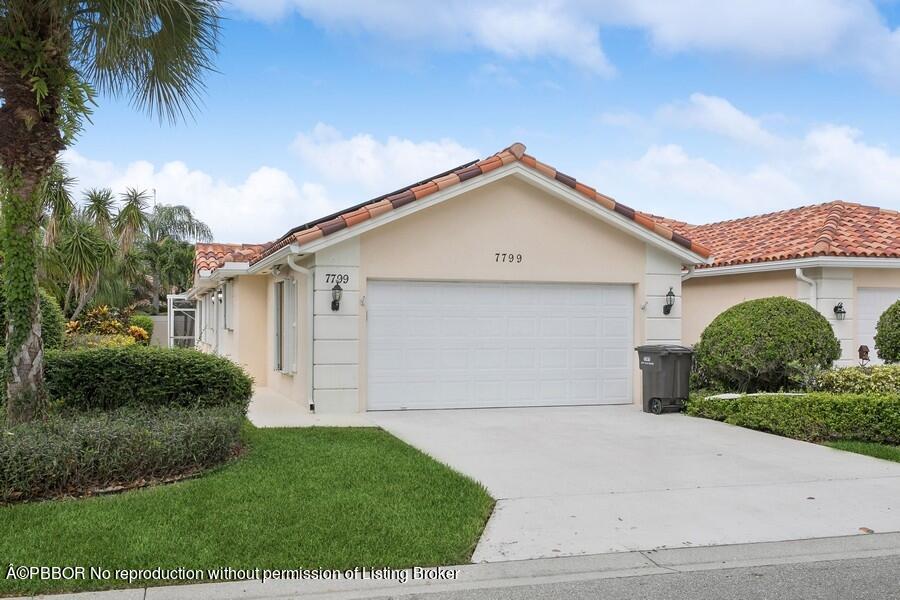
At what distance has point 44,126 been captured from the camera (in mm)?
8273

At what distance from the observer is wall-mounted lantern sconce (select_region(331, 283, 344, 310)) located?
12344 millimetres

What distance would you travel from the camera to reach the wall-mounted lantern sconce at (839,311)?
49.7 ft

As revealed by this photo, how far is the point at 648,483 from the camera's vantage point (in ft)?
25.5

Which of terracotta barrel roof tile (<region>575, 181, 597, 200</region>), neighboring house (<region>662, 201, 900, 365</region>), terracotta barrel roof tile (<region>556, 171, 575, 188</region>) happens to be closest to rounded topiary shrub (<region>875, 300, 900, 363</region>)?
neighboring house (<region>662, 201, 900, 365</region>)

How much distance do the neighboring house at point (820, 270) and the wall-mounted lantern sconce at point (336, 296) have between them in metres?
6.86

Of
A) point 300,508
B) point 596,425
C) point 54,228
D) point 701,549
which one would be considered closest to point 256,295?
point 54,228

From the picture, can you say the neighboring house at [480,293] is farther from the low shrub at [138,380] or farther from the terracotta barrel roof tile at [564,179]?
the low shrub at [138,380]

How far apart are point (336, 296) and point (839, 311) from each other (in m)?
9.78

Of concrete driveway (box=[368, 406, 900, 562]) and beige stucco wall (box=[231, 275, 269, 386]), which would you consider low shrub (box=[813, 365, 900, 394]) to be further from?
beige stucco wall (box=[231, 275, 269, 386])

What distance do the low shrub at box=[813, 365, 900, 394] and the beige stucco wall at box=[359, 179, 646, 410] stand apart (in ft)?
10.4

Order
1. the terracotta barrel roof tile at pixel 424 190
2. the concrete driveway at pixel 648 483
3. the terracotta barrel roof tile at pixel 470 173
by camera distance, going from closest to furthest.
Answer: the concrete driveway at pixel 648 483 < the terracotta barrel roof tile at pixel 424 190 < the terracotta barrel roof tile at pixel 470 173

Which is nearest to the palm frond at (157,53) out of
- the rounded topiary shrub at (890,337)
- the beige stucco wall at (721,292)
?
the rounded topiary shrub at (890,337)

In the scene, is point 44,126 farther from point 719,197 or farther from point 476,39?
point 719,197

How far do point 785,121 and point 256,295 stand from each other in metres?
12.3
